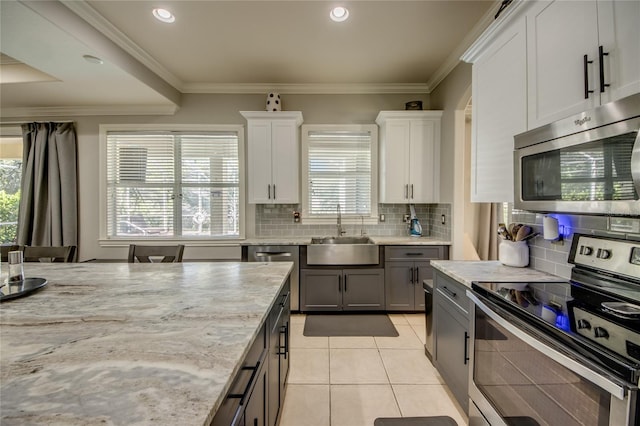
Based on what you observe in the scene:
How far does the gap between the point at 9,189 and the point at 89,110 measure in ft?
5.52

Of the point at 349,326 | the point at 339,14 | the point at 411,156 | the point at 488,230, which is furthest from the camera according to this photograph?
the point at 488,230

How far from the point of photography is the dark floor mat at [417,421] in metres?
1.74

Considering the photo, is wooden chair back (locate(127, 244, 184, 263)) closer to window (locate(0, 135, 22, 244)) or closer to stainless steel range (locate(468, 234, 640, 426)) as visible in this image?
stainless steel range (locate(468, 234, 640, 426))

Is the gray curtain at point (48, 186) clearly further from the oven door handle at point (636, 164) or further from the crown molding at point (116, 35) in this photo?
the oven door handle at point (636, 164)

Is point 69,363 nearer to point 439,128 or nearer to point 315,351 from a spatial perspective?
point 315,351

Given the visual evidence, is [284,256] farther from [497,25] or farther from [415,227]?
[497,25]

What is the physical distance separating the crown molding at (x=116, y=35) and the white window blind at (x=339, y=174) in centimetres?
192

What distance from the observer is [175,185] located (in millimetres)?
3887

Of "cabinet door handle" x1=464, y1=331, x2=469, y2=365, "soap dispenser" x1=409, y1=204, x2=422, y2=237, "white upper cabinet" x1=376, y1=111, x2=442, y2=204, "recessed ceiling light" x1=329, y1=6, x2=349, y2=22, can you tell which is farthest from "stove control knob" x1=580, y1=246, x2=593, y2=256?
"recessed ceiling light" x1=329, y1=6, x2=349, y2=22

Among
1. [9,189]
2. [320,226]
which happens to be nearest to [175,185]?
[320,226]

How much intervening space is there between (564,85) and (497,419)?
5.16 feet

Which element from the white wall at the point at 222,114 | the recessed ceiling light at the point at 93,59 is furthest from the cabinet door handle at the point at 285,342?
the recessed ceiling light at the point at 93,59

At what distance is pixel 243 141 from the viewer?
386cm

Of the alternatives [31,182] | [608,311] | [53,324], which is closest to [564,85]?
[608,311]
